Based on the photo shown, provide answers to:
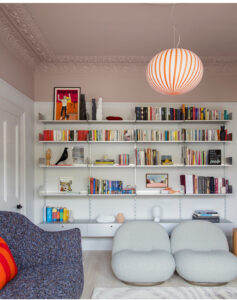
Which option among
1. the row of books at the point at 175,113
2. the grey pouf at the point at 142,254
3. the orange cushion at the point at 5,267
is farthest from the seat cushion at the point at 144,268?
the row of books at the point at 175,113

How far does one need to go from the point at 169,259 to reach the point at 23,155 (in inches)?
93.6

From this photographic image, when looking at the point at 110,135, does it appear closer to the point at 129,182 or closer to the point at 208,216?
the point at 129,182

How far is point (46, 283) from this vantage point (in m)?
1.93

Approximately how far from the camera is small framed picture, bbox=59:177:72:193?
4.26 m

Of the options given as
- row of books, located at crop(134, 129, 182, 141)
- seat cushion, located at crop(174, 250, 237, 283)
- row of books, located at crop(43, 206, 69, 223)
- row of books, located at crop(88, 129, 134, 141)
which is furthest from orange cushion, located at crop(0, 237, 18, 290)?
row of books, located at crop(134, 129, 182, 141)

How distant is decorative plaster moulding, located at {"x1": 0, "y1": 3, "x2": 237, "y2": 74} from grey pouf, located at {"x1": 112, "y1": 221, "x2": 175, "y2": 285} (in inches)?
99.5

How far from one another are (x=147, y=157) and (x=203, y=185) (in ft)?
3.13

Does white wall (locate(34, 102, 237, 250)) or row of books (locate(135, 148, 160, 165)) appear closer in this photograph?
row of books (locate(135, 148, 160, 165))

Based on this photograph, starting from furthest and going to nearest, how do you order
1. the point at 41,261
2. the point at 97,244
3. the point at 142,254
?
the point at 97,244
the point at 142,254
the point at 41,261

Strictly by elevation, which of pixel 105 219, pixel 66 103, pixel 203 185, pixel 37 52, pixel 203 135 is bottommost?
pixel 105 219

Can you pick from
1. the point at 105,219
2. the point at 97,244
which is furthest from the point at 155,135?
the point at 97,244

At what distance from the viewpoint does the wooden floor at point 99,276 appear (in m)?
2.95

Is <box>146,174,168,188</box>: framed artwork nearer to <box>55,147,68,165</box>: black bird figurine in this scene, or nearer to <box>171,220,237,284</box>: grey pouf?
<box>171,220,237,284</box>: grey pouf

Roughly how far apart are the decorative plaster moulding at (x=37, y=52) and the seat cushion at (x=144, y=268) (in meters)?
2.88
